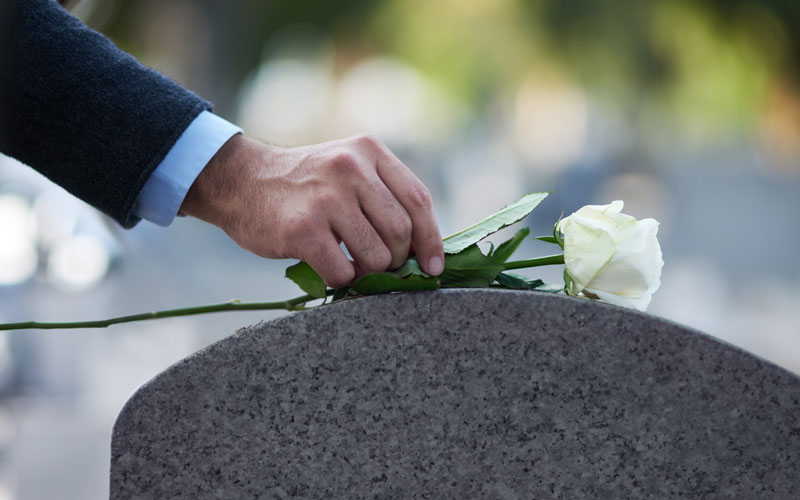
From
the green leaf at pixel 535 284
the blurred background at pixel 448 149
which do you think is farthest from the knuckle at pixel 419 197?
the blurred background at pixel 448 149

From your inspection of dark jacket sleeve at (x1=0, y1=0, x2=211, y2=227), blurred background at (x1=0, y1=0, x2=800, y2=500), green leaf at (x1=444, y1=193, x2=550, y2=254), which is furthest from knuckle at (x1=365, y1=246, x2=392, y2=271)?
blurred background at (x1=0, y1=0, x2=800, y2=500)

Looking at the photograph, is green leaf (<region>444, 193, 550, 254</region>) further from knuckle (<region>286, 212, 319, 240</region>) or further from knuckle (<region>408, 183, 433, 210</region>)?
knuckle (<region>286, 212, 319, 240</region>)

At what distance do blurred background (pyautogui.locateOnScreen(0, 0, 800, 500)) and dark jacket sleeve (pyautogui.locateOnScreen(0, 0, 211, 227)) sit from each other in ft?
7.07

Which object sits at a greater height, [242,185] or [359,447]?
[242,185]

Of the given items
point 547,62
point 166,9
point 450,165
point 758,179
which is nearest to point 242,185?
point 758,179

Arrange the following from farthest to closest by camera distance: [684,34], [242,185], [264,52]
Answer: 1. [264,52]
2. [684,34]
3. [242,185]

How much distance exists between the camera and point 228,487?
1130 millimetres

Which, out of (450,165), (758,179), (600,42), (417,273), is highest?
(600,42)

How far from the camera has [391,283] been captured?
45.3 inches

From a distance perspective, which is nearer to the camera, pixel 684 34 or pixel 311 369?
pixel 311 369

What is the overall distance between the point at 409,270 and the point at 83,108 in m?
0.53

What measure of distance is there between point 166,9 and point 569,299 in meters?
12.8

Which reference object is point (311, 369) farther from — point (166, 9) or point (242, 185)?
point (166, 9)

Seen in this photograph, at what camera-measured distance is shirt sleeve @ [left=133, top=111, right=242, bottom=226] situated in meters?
1.22
